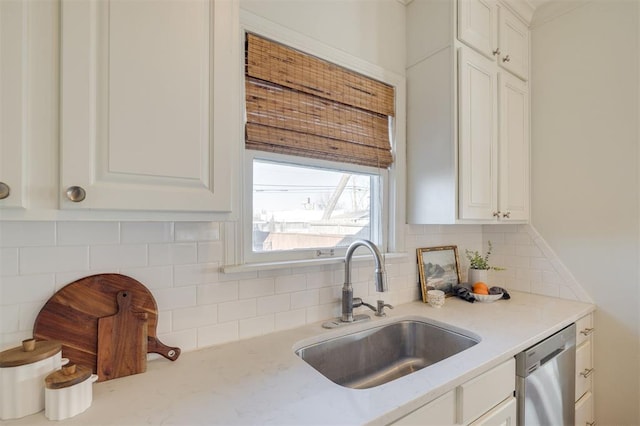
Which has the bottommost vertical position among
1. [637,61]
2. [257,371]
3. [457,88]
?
[257,371]

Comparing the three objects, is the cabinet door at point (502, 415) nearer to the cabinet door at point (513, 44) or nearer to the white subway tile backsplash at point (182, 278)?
the white subway tile backsplash at point (182, 278)

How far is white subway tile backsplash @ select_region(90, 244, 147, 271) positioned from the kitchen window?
1.12 feet

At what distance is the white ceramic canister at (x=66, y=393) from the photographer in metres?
0.76

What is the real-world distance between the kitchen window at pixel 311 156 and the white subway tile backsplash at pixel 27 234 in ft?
1.92

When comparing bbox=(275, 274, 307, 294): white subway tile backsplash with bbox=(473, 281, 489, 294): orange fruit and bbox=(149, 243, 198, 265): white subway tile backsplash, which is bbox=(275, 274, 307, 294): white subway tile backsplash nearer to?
bbox=(149, 243, 198, 265): white subway tile backsplash

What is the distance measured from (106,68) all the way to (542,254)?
2.41m

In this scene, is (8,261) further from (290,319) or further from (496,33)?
(496,33)

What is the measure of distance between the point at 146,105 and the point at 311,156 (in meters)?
0.80

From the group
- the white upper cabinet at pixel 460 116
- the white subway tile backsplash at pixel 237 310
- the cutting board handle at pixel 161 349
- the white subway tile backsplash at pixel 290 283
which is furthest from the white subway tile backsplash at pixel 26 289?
the white upper cabinet at pixel 460 116

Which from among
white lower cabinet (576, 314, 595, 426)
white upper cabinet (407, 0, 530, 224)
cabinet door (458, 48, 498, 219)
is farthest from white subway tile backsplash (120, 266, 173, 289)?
white lower cabinet (576, 314, 595, 426)

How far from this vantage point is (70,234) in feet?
3.15

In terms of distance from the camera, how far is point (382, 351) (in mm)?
1472

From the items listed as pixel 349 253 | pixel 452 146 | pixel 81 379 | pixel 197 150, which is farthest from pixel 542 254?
pixel 81 379

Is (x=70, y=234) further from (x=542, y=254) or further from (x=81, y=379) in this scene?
(x=542, y=254)
